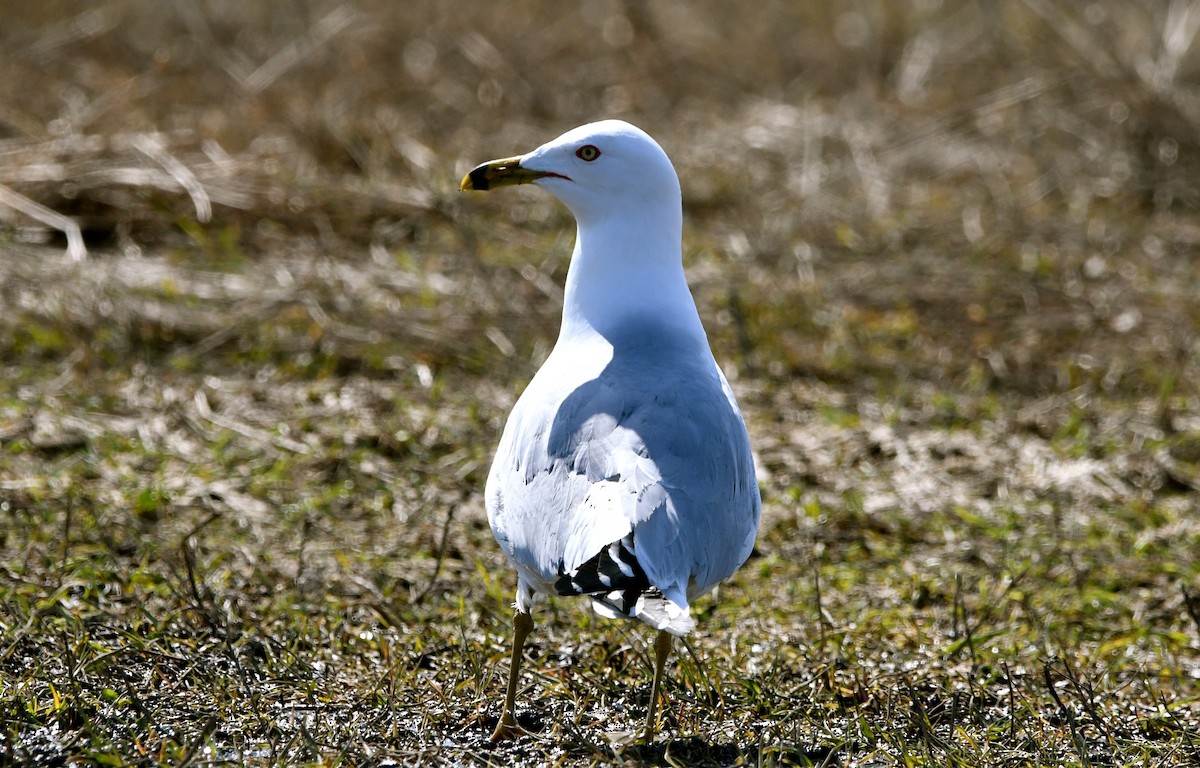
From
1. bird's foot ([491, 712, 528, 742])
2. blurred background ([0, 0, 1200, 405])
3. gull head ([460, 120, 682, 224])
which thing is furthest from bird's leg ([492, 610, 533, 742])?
blurred background ([0, 0, 1200, 405])

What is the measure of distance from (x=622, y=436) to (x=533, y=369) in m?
2.79

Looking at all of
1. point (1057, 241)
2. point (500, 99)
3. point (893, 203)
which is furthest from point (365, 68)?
point (1057, 241)

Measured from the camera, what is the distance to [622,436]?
10.4 ft

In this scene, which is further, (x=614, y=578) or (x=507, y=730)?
(x=507, y=730)

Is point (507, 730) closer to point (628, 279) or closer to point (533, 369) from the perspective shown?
point (628, 279)

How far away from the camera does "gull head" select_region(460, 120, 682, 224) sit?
12.3 feet

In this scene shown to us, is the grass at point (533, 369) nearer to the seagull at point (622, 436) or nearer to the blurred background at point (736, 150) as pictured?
the blurred background at point (736, 150)

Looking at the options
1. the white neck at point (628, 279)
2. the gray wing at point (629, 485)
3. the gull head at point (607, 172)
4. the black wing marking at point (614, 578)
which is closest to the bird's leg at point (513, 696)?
the gray wing at point (629, 485)

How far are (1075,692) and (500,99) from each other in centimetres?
655

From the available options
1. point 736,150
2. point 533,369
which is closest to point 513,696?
point 533,369

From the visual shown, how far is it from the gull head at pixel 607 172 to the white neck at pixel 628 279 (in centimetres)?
3

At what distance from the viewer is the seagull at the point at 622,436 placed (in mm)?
2920

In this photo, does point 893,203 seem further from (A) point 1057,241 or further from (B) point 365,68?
(B) point 365,68

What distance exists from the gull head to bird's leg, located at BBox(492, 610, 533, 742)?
1.09 metres
